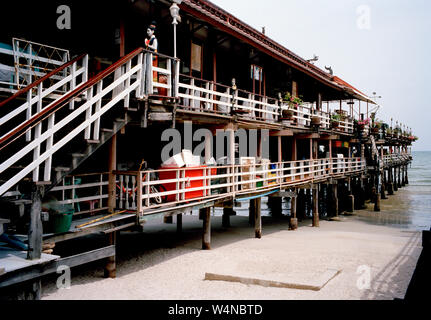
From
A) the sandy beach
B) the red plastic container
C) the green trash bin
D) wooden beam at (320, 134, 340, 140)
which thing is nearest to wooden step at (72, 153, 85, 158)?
the green trash bin

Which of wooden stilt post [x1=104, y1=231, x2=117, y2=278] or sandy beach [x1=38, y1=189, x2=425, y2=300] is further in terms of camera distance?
wooden stilt post [x1=104, y1=231, x2=117, y2=278]

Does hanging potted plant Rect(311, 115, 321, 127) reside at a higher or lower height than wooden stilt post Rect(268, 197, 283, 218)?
higher

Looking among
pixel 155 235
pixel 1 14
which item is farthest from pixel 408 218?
pixel 1 14

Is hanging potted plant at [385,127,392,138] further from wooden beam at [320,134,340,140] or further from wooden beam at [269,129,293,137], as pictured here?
wooden beam at [269,129,293,137]

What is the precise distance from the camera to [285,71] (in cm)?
2069

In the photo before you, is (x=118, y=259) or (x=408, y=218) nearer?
(x=118, y=259)

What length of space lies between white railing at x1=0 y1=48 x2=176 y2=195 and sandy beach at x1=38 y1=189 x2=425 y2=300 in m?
3.21

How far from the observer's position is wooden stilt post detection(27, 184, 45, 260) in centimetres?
666

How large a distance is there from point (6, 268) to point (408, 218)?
24198 mm

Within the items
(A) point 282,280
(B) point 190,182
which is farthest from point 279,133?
(A) point 282,280

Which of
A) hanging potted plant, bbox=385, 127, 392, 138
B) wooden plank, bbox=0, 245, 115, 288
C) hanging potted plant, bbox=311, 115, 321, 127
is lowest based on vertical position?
wooden plank, bbox=0, 245, 115, 288

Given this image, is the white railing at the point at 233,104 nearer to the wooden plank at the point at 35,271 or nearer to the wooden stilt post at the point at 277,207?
the wooden plank at the point at 35,271
